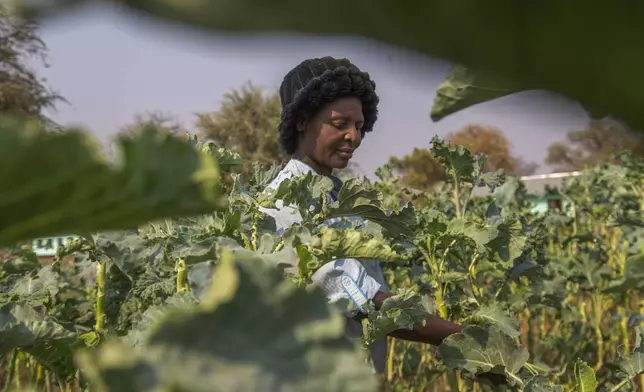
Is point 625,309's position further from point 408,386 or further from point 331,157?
point 331,157

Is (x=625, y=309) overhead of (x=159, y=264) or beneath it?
beneath

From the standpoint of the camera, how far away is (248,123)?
49.3ft

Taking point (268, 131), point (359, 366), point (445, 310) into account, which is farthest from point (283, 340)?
point (268, 131)

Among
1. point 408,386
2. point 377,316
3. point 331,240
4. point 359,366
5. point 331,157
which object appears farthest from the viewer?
point 408,386

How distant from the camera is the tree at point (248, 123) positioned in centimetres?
1427

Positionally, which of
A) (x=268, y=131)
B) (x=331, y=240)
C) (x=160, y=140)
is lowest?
(x=268, y=131)

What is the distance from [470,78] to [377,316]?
111 cm

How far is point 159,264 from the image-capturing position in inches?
61.2

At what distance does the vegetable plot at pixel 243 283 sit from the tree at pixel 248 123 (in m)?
10.4

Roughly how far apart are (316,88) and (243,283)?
2035mm

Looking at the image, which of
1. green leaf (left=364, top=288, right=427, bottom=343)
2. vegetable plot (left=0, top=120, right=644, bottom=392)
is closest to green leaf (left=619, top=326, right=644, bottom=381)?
vegetable plot (left=0, top=120, right=644, bottom=392)

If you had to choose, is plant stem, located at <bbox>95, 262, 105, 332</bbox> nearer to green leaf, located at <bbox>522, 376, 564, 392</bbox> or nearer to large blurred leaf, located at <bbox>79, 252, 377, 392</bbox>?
green leaf, located at <bbox>522, 376, 564, 392</bbox>

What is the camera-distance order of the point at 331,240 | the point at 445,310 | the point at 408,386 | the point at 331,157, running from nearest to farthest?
the point at 331,240
the point at 445,310
the point at 331,157
the point at 408,386

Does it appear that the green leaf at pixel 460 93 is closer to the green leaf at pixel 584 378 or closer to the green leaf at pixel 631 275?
the green leaf at pixel 631 275
